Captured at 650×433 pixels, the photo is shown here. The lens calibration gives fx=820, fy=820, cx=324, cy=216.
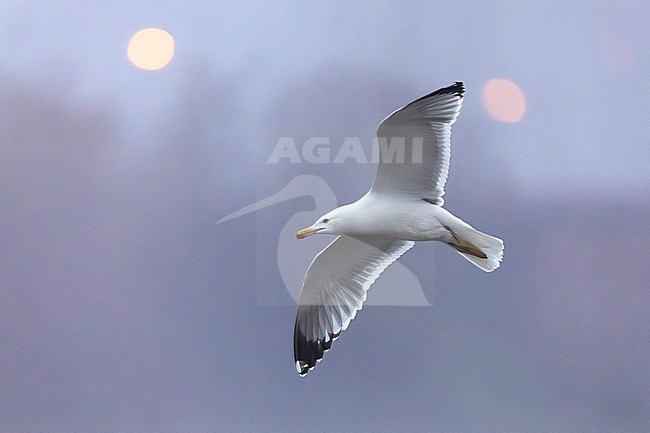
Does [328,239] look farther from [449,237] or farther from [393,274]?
[449,237]

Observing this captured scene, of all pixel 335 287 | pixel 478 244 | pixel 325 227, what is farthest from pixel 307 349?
pixel 478 244

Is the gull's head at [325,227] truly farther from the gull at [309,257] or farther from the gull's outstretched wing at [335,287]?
the gull at [309,257]

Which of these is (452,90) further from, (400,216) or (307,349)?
(307,349)

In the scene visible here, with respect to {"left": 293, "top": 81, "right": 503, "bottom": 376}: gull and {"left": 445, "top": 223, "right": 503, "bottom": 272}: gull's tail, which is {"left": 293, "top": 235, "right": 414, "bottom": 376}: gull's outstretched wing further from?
{"left": 445, "top": 223, "right": 503, "bottom": 272}: gull's tail

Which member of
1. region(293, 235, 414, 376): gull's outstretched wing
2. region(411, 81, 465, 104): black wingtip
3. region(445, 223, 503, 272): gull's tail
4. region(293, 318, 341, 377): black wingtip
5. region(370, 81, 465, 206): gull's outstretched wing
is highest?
region(411, 81, 465, 104): black wingtip

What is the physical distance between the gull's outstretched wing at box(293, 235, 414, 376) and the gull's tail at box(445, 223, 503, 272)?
248 mm

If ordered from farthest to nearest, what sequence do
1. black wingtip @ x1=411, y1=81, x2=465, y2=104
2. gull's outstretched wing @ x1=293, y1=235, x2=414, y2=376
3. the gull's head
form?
gull's outstretched wing @ x1=293, y1=235, x2=414, y2=376, the gull's head, black wingtip @ x1=411, y1=81, x2=465, y2=104

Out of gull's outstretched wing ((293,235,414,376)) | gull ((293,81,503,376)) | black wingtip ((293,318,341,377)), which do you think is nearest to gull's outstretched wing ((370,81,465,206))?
gull ((293,81,503,376))

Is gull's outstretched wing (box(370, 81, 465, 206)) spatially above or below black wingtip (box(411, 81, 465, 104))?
below

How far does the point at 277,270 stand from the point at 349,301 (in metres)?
0.52

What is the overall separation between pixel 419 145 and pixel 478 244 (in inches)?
10.7

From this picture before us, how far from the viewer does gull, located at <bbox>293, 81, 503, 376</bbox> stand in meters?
1.85

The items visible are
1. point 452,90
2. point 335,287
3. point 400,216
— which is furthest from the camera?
point 335,287

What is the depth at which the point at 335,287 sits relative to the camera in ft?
7.22
